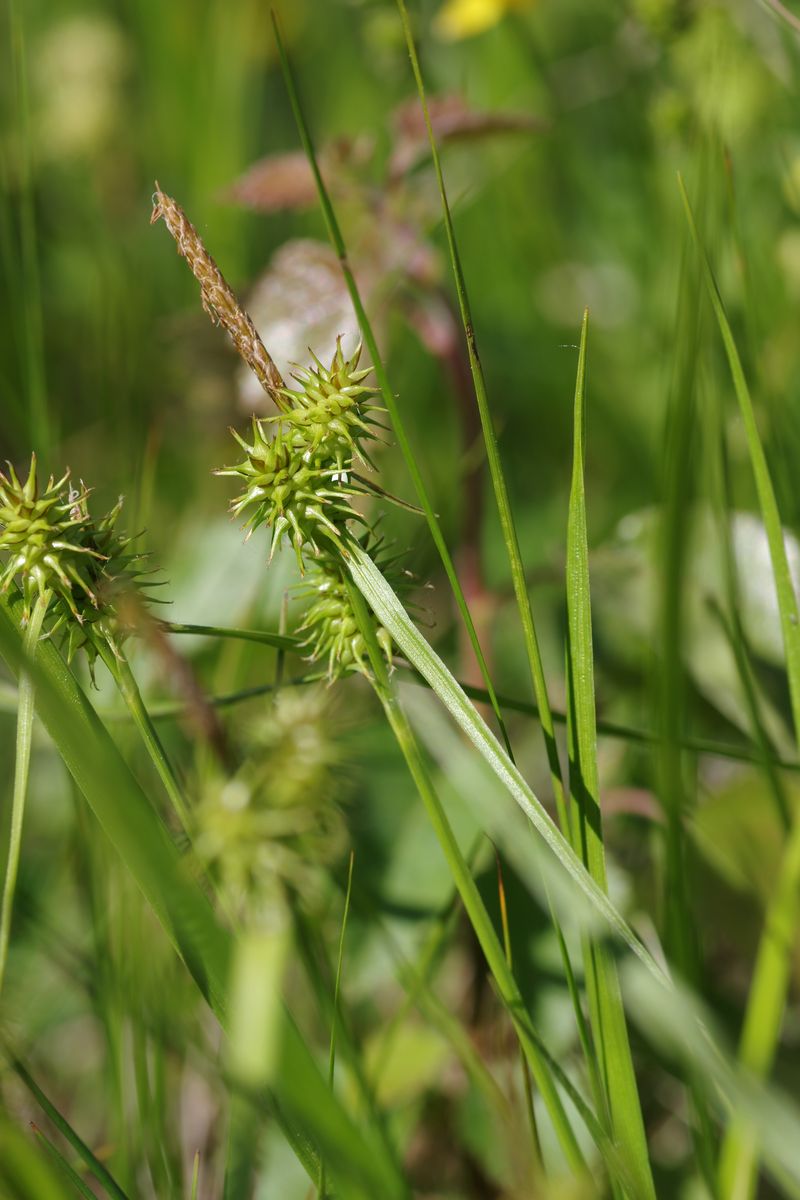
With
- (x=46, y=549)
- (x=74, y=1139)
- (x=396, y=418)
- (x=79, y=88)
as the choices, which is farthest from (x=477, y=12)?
(x=74, y=1139)

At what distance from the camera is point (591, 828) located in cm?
49

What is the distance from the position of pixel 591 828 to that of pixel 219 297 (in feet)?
0.96

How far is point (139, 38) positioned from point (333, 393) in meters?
2.14

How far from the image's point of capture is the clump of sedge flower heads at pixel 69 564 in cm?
46

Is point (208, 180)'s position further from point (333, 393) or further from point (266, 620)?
point (333, 393)

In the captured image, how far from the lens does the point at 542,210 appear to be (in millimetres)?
1708

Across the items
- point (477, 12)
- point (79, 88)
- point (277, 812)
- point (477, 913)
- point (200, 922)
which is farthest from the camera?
point (79, 88)

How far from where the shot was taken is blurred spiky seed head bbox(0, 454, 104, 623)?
462 mm

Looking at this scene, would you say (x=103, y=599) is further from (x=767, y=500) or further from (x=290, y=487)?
(x=767, y=500)

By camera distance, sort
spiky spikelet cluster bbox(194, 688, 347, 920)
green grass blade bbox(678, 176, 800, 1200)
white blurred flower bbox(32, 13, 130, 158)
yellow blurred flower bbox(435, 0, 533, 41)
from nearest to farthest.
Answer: green grass blade bbox(678, 176, 800, 1200) < spiky spikelet cluster bbox(194, 688, 347, 920) < yellow blurred flower bbox(435, 0, 533, 41) < white blurred flower bbox(32, 13, 130, 158)

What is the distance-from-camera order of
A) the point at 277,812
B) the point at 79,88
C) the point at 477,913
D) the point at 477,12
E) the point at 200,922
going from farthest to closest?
the point at 79,88 < the point at 477,12 < the point at 277,812 < the point at 477,913 < the point at 200,922

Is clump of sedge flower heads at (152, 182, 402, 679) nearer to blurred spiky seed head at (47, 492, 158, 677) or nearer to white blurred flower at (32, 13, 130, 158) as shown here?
blurred spiky seed head at (47, 492, 158, 677)

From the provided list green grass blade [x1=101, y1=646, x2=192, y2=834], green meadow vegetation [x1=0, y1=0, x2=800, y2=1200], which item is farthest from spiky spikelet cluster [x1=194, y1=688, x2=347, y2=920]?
green grass blade [x1=101, y1=646, x2=192, y2=834]

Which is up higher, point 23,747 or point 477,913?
point 23,747
